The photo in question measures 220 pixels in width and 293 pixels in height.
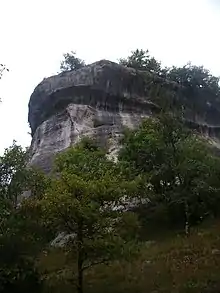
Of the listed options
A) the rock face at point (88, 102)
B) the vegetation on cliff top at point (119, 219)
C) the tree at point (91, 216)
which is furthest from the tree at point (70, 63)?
the tree at point (91, 216)

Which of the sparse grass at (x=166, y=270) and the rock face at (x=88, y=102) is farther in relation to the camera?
the rock face at (x=88, y=102)

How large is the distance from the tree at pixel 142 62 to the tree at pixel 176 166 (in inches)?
989

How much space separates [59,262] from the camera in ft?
86.9

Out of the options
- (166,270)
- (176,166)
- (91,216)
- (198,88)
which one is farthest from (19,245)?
(198,88)

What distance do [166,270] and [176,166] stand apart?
10.4 meters

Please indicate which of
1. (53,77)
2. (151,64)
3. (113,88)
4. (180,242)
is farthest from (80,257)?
(151,64)

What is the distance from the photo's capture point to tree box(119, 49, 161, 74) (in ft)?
194

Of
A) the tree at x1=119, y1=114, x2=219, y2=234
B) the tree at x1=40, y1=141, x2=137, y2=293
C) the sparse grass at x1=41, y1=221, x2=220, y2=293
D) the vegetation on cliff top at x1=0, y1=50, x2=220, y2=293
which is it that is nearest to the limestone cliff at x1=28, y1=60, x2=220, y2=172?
the vegetation on cliff top at x1=0, y1=50, x2=220, y2=293

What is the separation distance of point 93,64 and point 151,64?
850 cm

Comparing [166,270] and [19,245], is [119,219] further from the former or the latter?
[19,245]

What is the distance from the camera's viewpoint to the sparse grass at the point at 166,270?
19688 millimetres

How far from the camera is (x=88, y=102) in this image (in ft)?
173

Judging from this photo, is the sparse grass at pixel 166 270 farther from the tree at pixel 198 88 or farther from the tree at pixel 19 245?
the tree at pixel 198 88

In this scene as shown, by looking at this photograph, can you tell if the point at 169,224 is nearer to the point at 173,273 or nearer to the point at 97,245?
the point at 173,273
